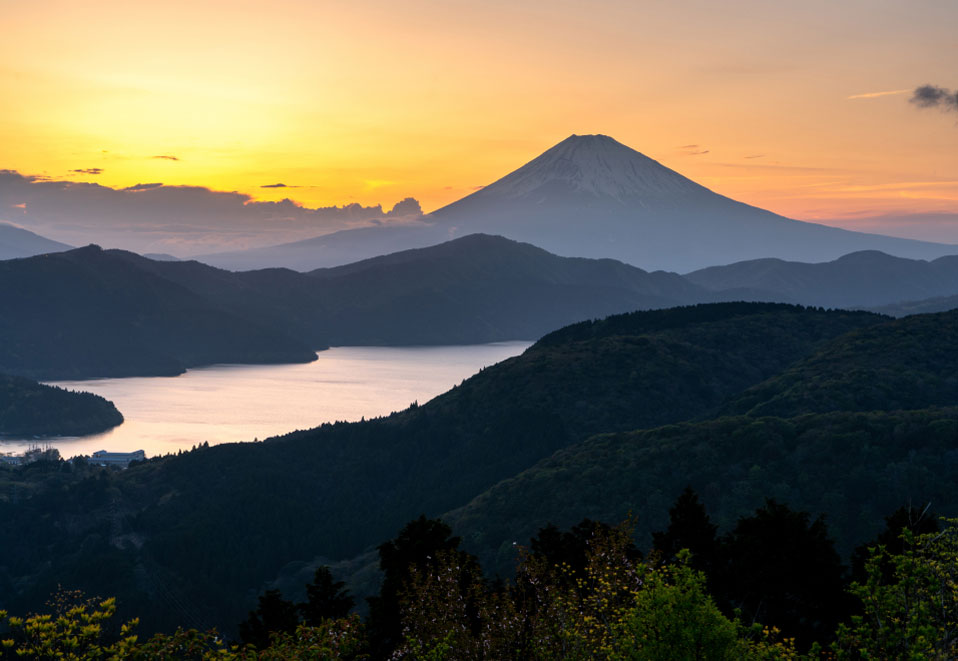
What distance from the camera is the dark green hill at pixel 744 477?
8894cm

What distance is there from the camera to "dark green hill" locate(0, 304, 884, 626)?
133 meters

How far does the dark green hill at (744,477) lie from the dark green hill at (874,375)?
952 inches

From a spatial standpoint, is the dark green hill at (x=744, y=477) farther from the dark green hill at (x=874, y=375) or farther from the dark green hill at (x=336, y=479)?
the dark green hill at (x=874, y=375)

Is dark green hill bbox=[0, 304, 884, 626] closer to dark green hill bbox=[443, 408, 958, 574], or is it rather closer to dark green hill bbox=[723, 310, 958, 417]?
dark green hill bbox=[443, 408, 958, 574]

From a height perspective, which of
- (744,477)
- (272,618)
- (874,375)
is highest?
(874,375)

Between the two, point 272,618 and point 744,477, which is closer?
point 272,618

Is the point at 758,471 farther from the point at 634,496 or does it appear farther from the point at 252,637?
the point at 252,637

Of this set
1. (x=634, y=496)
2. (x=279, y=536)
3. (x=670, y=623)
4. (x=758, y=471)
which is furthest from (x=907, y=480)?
(x=279, y=536)

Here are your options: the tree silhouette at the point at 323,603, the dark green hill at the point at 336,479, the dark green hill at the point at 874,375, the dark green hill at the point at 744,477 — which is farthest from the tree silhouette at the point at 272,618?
the dark green hill at the point at 874,375

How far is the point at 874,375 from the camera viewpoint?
144 metres

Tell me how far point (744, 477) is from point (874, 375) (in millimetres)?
57531

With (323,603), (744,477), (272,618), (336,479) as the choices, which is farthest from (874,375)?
(272,618)

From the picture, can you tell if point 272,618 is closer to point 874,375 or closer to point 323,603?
point 323,603

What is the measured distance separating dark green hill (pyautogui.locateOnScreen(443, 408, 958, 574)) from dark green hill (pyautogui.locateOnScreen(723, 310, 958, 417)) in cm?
2418
